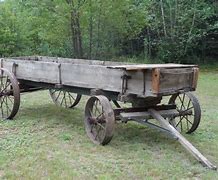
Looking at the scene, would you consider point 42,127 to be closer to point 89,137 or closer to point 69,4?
point 89,137

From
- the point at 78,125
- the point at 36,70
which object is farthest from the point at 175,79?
the point at 36,70

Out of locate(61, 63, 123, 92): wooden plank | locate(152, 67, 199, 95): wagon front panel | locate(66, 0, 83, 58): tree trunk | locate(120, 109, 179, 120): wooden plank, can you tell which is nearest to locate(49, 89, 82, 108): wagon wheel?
locate(61, 63, 123, 92): wooden plank

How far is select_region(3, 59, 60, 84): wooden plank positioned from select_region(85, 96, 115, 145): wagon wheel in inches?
32.4

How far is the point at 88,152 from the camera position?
498 centimetres

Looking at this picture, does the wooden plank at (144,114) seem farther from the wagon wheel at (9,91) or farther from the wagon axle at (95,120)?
the wagon wheel at (9,91)

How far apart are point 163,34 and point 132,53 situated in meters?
2.02

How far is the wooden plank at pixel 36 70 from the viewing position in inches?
240

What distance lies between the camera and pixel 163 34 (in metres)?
16.2

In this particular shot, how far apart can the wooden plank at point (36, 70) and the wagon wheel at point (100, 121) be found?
2.70 ft

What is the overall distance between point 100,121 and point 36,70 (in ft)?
5.59

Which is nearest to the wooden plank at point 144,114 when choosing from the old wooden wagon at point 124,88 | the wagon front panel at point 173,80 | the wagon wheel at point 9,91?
the old wooden wagon at point 124,88

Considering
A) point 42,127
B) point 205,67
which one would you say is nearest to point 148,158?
point 42,127

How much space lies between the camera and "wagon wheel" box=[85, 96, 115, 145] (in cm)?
503

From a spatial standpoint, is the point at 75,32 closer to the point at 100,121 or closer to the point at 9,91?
the point at 9,91
